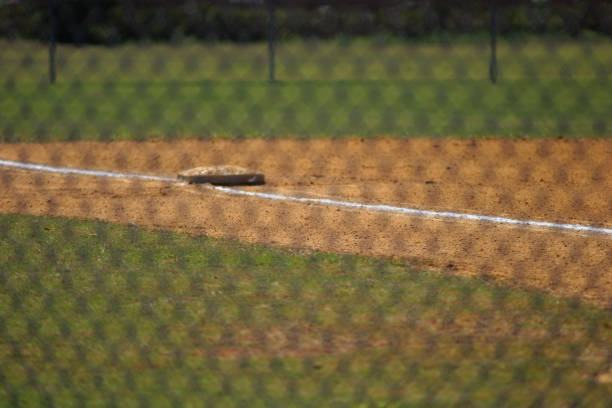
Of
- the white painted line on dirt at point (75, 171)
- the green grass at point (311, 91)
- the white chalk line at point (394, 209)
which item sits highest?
the white chalk line at point (394, 209)

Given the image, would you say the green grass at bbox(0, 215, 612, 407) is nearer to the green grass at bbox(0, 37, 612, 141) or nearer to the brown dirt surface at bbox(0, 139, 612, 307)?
the brown dirt surface at bbox(0, 139, 612, 307)

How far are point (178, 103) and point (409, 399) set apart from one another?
8927 mm

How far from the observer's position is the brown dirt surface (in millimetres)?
4086

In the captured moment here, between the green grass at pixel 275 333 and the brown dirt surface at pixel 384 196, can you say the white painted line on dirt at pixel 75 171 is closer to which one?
the brown dirt surface at pixel 384 196

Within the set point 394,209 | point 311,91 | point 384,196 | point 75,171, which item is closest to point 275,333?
point 394,209

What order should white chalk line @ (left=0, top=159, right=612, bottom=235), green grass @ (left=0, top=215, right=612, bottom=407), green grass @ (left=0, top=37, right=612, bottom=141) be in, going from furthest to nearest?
green grass @ (left=0, top=37, right=612, bottom=141) → white chalk line @ (left=0, top=159, right=612, bottom=235) → green grass @ (left=0, top=215, right=612, bottom=407)

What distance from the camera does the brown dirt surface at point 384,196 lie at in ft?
13.4

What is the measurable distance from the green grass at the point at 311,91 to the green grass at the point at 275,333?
14.9ft

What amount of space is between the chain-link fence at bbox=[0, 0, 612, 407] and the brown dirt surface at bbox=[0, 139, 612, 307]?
0.02 m

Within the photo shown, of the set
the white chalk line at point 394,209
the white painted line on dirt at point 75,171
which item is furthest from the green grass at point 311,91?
the white chalk line at point 394,209

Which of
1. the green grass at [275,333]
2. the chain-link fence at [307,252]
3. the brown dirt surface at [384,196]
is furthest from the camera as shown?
the brown dirt surface at [384,196]

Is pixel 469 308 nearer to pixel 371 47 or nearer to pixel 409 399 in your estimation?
pixel 409 399

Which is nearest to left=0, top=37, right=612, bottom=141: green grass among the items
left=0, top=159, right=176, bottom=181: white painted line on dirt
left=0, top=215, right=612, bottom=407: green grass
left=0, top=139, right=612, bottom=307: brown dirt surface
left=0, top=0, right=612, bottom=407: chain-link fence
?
left=0, top=0, right=612, bottom=407: chain-link fence

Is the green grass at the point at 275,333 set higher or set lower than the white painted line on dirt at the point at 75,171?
higher
